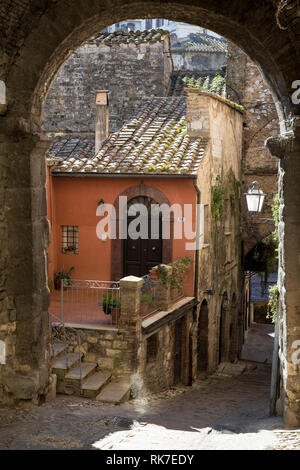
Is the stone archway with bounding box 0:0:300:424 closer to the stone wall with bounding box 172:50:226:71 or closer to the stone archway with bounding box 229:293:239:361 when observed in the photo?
the stone archway with bounding box 229:293:239:361

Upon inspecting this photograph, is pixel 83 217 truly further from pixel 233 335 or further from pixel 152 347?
Result: pixel 233 335

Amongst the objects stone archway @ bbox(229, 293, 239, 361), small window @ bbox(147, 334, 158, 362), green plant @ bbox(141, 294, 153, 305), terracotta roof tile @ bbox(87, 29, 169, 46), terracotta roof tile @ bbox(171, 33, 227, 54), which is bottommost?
stone archway @ bbox(229, 293, 239, 361)

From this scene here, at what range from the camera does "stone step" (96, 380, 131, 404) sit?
9238 millimetres

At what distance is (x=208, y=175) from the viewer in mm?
14062

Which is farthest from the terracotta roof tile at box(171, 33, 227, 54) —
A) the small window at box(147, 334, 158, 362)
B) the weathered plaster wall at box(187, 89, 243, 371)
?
the small window at box(147, 334, 158, 362)

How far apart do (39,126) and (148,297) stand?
5.10 metres

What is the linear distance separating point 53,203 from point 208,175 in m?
4.05

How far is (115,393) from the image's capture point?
9.52 meters

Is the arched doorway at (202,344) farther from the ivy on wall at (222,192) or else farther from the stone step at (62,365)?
the stone step at (62,365)

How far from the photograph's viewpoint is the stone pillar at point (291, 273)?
20.4 feet

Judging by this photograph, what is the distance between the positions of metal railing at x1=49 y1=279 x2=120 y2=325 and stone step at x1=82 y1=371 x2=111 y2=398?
1.08 meters

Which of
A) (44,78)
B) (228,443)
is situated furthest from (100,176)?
(228,443)
